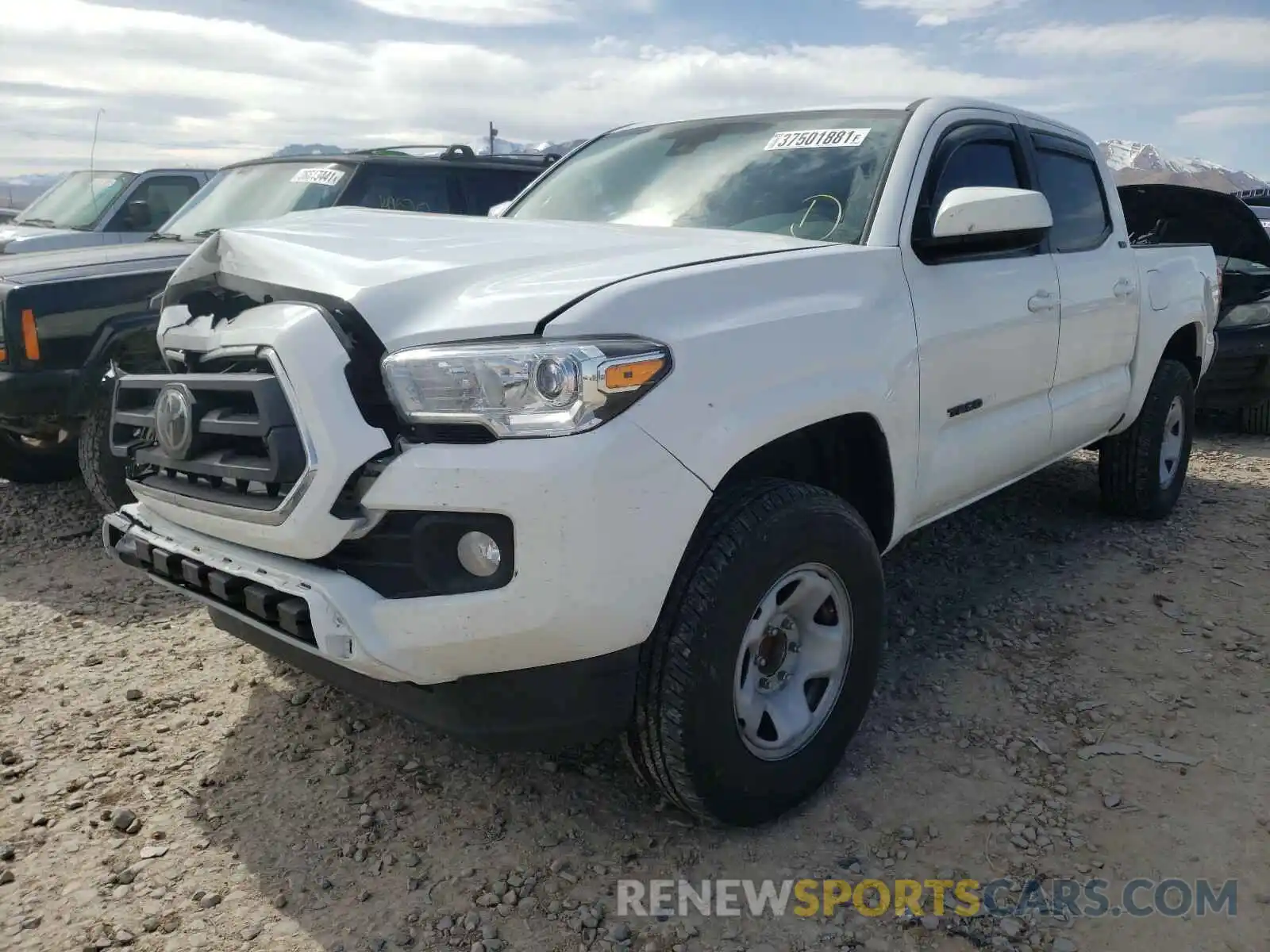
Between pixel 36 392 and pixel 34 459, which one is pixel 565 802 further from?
A: pixel 34 459

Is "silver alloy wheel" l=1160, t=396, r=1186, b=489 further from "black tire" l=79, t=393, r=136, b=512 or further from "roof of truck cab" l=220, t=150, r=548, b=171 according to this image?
"black tire" l=79, t=393, r=136, b=512

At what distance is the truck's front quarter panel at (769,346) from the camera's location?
2.04 m

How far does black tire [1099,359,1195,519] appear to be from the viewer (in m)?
4.65

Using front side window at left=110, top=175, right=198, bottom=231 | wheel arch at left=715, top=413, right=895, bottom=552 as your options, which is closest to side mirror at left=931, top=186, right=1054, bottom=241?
wheel arch at left=715, top=413, right=895, bottom=552

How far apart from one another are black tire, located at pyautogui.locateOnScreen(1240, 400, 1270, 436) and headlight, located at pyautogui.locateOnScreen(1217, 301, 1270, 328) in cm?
66

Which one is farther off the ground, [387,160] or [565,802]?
[387,160]

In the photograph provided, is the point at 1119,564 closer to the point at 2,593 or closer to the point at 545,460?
the point at 545,460

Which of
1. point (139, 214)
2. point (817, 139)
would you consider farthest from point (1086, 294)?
point (139, 214)

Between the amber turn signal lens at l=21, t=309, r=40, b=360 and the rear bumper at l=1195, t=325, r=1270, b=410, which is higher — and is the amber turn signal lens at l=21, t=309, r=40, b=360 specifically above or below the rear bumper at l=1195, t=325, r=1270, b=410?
above

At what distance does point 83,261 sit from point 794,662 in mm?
3719

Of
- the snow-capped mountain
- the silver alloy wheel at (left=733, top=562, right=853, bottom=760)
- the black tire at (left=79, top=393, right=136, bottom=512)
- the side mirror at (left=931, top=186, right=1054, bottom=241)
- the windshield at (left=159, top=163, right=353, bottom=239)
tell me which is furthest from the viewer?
the snow-capped mountain

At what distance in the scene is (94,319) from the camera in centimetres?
417

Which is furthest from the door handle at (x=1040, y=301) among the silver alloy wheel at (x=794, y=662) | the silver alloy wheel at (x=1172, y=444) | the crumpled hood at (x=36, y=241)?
the crumpled hood at (x=36, y=241)

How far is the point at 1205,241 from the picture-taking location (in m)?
7.13
